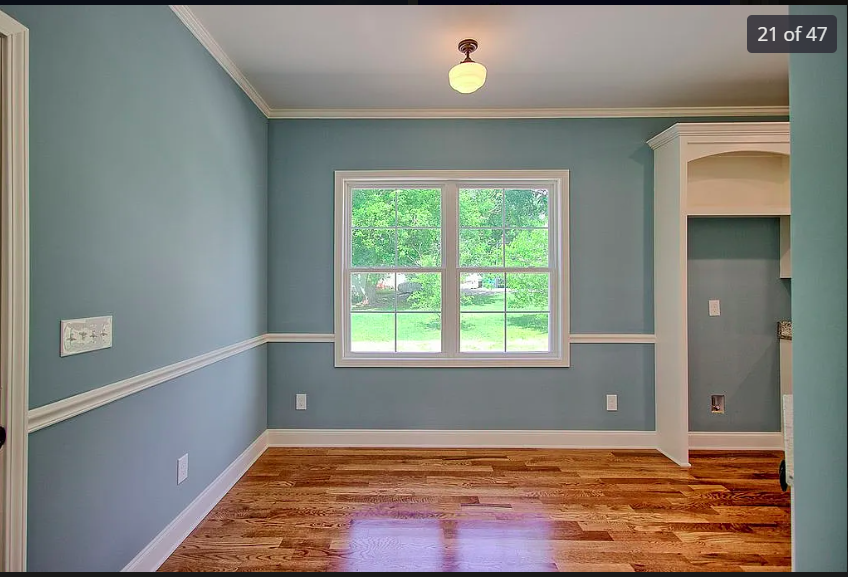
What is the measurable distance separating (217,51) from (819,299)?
9.94ft

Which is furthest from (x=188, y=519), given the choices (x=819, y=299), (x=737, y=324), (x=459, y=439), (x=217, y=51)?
(x=737, y=324)

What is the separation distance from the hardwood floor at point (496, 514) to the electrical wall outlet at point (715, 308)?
1100mm

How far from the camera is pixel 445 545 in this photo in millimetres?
2195

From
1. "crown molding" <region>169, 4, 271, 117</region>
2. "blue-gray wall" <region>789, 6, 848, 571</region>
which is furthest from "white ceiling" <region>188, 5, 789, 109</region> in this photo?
"blue-gray wall" <region>789, 6, 848, 571</region>

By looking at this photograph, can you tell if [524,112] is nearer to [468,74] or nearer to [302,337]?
[468,74]

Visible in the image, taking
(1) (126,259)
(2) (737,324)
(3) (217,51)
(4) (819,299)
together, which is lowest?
(2) (737,324)

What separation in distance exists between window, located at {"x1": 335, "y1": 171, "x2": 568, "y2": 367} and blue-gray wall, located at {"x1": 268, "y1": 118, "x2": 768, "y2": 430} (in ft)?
0.55

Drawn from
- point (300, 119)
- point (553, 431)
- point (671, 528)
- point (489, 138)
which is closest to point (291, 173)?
point (300, 119)

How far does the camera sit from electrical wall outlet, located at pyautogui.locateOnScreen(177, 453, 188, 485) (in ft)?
7.36

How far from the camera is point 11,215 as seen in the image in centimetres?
128

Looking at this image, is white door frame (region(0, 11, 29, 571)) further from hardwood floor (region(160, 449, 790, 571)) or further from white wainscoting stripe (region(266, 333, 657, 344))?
white wainscoting stripe (region(266, 333, 657, 344))

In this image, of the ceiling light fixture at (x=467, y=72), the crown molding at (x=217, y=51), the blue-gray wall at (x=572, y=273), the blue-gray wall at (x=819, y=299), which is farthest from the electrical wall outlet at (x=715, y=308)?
the crown molding at (x=217, y=51)

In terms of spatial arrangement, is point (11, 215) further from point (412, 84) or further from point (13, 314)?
point (412, 84)

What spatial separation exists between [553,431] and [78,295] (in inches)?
128
